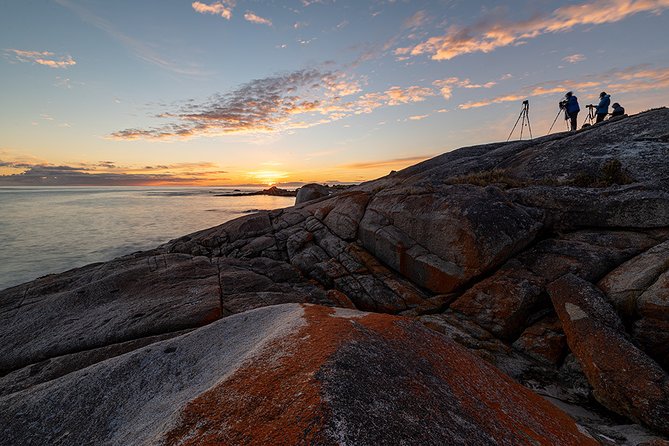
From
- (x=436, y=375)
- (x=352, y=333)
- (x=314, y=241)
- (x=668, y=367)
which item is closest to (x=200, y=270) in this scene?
(x=314, y=241)

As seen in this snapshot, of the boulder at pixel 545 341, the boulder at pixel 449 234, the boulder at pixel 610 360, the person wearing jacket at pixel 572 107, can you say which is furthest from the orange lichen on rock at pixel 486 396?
the person wearing jacket at pixel 572 107

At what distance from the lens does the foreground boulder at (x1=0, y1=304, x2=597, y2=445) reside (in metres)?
2.94

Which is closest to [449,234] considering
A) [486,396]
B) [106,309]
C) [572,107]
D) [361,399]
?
[486,396]

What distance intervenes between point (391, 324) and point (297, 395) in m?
2.64

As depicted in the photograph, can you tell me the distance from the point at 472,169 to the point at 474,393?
17043 millimetres

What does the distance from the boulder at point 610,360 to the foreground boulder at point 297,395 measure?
216 cm

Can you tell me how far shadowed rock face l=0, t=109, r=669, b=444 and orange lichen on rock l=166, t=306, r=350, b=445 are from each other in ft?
0.08

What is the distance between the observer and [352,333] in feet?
14.8

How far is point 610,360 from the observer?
616cm

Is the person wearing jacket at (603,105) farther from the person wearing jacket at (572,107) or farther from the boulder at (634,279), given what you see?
the boulder at (634,279)

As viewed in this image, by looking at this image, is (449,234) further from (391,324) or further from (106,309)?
(106,309)

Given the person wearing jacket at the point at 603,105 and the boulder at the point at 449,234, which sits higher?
the person wearing jacket at the point at 603,105

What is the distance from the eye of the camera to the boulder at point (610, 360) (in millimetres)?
5387

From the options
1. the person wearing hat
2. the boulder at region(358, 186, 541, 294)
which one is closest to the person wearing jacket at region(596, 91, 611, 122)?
the person wearing hat
